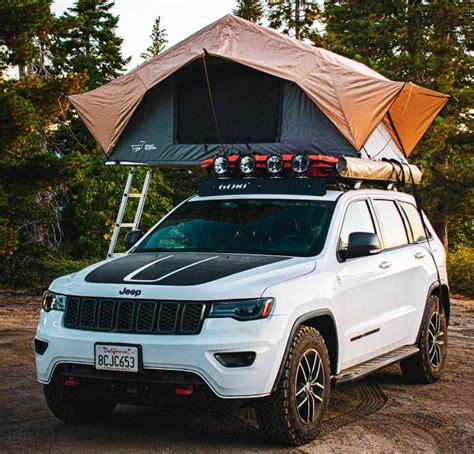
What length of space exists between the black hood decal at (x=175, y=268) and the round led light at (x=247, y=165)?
1.37m

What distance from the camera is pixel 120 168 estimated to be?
28.8m

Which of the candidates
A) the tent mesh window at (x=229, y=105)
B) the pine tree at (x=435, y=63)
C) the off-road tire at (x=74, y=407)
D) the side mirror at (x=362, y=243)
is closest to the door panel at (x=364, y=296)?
the side mirror at (x=362, y=243)

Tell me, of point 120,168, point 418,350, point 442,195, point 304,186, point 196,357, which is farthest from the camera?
point 120,168

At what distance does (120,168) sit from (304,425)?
76.6 feet

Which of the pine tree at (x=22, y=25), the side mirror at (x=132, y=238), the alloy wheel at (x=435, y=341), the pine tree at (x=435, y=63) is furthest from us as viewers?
the pine tree at (x=435, y=63)

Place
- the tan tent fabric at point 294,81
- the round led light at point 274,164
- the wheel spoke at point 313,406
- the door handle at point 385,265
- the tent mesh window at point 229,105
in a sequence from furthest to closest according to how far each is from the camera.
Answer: the tent mesh window at point 229,105 < the tan tent fabric at point 294,81 < the round led light at point 274,164 < the door handle at point 385,265 < the wheel spoke at point 313,406

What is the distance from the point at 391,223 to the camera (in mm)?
8281

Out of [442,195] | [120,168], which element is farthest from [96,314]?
[120,168]

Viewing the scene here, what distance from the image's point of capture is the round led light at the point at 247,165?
806cm

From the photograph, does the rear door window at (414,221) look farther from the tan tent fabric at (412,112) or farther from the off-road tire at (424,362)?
the tan tent fabric at (412,112)

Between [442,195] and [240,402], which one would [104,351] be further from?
[442,195]

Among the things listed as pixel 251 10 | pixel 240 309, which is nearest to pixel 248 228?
pixel 240 309

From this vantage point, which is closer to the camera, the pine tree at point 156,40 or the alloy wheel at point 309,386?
the alloy wheel at point 309,386

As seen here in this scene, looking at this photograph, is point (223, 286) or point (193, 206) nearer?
point (223, 286)
